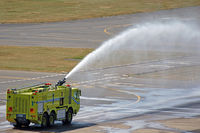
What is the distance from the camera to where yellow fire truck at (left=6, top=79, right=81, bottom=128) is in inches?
1325

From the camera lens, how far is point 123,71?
66625 millimetres

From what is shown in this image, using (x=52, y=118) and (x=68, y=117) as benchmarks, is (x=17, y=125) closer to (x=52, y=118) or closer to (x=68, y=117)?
(x=52, y=118)

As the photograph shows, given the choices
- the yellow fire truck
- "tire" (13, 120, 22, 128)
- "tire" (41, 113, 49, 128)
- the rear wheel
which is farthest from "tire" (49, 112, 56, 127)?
"tire" (13, 120, 22, 128)

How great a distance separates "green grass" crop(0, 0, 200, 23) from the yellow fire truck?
279 ft

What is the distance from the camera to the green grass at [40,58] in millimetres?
70000

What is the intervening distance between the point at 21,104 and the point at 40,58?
43963mm

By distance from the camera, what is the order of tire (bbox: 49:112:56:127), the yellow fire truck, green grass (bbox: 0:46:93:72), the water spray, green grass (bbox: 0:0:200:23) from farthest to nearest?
green grass (bbox: 0:0:200:23), the water spray, green grass (bbox: 0:46:93:72), tire (bbox: 49:112:56:127), the yellow fire truck

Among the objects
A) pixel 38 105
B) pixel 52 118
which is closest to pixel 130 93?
pixel 52 118

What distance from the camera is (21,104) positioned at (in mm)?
33969

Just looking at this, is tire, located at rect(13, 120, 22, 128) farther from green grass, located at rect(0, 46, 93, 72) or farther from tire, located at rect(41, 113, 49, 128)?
green grass, located at rect(0, 46, 93, 72)

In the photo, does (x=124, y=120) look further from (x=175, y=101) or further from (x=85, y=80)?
(x=85, y=80)

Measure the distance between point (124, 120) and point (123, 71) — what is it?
28191 millimetres

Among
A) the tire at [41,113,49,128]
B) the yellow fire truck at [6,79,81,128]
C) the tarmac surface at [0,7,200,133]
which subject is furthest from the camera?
the tarmac surface at [0,7,200,133]

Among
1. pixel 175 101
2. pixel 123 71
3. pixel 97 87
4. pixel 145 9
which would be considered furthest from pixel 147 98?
pixel 145 9
